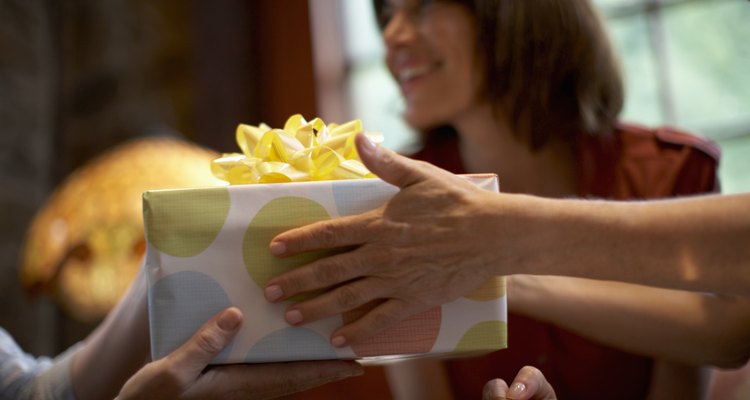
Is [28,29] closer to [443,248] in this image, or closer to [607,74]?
[607,74]

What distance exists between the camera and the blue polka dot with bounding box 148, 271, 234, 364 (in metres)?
0.55

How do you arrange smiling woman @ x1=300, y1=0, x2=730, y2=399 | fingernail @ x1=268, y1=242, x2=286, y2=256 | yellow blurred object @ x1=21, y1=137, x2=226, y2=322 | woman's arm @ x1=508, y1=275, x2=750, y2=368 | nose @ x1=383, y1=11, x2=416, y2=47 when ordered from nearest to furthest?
fingernail @ x1=268, y1=242, x2=286, y2=256 → woman's arm @ x1=508, y1=275, x2=750, y2=368 → smiling woman @ x1=300, y1=0, x2=730, y2=399 → nose @ x1=383, y1=11, x2=416, y2=47 → yellow blurred object @ x1=21, y1=137, x2=226, y2=322

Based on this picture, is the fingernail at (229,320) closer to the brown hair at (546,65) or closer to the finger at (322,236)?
the finger at (322,236)

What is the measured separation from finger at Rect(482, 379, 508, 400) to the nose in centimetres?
56

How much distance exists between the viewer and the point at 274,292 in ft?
1.80

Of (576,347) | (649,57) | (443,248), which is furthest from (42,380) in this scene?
(649,57)

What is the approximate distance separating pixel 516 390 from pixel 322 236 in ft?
0.59

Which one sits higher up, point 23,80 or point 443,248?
point 23,80

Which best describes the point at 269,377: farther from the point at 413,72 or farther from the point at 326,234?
the point at 413,72

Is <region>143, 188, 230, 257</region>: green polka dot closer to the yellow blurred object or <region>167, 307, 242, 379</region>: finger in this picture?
<region>167, 307, 242, 379</region>: finger

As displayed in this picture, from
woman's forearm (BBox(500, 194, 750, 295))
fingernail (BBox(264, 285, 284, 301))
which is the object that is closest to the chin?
woman's forearm (BBox(500, 194, 750, 295))

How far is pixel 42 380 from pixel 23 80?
1.72 meters

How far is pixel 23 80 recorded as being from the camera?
7.26ft

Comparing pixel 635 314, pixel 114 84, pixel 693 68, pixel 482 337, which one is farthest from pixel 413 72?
pixel 114 84
